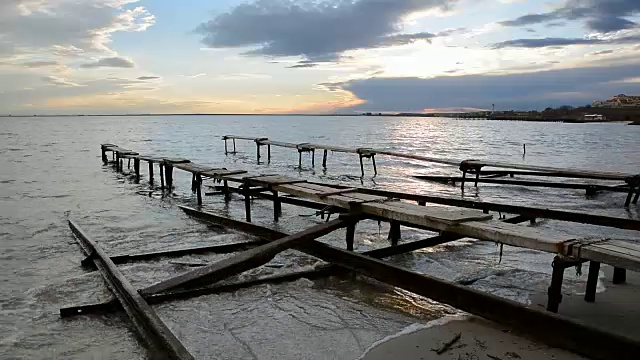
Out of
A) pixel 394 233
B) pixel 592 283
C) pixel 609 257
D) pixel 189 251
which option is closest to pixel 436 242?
pixel 394 233

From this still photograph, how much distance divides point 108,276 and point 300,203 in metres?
5.25

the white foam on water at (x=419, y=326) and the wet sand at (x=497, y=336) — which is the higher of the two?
the wet sand at (x=497, y=336)

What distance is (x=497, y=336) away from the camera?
185 inches

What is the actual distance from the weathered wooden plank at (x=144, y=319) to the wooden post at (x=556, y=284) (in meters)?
3.41

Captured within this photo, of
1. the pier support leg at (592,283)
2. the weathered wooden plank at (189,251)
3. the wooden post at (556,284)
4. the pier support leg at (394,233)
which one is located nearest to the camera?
the wooden post at (556,284)

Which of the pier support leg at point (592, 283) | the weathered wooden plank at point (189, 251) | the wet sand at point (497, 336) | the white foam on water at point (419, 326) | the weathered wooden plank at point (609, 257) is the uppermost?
the weathered wooden plank at point (609, 257)

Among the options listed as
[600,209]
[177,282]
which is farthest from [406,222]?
[600,209]

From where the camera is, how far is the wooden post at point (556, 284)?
4.53m

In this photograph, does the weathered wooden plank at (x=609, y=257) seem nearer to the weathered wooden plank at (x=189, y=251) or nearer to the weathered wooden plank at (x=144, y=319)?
the weathered wooden plank at (x=144, y=319)

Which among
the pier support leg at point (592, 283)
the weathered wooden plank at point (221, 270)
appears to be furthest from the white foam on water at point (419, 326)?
the weathered wooden plank at point (221, 270)

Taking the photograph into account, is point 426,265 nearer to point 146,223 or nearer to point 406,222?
point 406,222

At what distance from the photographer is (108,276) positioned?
6.39 meters

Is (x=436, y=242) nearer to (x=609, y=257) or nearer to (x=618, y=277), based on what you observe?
(x=618, y=277)

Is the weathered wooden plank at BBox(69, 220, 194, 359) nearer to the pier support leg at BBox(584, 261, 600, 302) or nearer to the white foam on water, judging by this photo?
the white foam on water
